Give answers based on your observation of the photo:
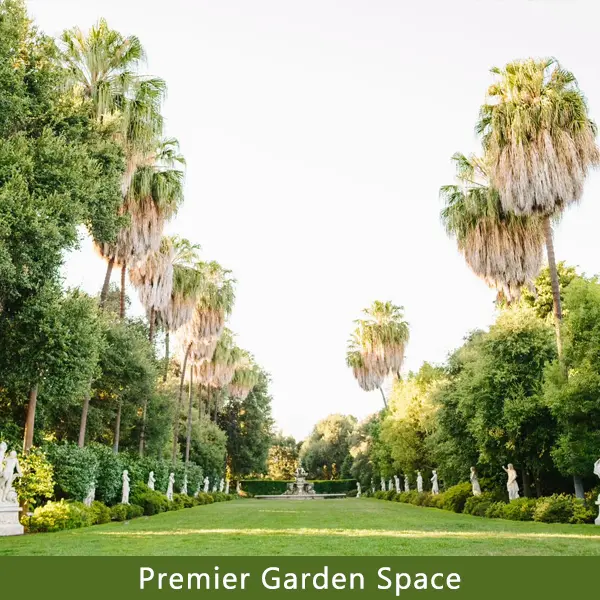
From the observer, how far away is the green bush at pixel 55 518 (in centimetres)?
1747

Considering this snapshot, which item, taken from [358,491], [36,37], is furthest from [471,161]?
[358,491]

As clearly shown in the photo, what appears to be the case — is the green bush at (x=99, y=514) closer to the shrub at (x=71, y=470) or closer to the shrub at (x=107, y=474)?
the shrub at (x=71, y=470)

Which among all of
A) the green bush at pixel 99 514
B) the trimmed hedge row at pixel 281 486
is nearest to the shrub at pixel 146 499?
the green bush at pixel 99 514

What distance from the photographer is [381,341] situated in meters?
50.5

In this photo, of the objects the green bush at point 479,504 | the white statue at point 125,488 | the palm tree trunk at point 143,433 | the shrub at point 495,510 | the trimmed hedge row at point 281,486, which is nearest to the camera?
the shrub at point 495,510

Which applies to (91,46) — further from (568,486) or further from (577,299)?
(568,486)

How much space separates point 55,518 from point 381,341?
3515cm

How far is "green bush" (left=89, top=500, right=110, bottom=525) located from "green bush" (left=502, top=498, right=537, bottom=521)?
43.1ft

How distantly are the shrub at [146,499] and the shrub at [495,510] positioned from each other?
14068 mm

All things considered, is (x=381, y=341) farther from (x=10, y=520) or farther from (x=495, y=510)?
(x=10, y=520)

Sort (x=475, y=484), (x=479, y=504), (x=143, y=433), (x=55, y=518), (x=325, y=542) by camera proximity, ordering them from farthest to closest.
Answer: (x=143, y=433) → (x=475, y=484) → (x=479, y=504) → (x=55, y=518) → (x=325, y=542)

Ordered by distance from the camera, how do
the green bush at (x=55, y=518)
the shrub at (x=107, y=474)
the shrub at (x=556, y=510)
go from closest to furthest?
the green bush at (x=55, y=518), the shrub at (x=556, y=510), the shrub at (x=107, y=474)
